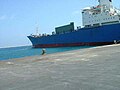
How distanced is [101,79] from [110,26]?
38465 millimetres

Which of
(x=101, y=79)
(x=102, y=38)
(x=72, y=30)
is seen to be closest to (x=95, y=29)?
(x=102, y=38)

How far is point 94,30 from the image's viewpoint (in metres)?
47.7

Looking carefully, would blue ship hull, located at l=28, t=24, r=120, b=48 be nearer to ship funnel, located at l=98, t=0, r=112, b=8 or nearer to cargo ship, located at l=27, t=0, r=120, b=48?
cargo ship, located at l=27, t=0, r=120, b=48

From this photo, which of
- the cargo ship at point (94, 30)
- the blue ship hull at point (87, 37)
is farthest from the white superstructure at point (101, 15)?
the blue ship hull at point (87, 37)

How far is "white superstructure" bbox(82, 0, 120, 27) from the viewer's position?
4806 centimetres

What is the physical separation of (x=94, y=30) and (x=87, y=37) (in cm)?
286

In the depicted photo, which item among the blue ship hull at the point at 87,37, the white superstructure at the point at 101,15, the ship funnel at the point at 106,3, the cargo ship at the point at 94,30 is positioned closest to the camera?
the blue ship hull at the point at 87,37

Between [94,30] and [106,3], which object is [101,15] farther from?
[106,3]

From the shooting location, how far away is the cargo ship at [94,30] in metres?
44.9

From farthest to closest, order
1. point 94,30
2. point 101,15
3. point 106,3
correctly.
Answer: point 106,3 < point 101,15 < point 94,30

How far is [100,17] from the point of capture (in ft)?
164

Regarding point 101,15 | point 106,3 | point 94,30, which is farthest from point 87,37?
point 106,3

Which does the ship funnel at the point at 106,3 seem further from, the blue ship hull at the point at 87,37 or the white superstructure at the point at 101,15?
the blue ship hull at the point at 87,37

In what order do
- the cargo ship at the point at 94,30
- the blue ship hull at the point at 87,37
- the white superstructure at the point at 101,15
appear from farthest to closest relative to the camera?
the white superstructure at the point at 101,15 → the cargo ship at the point at 94,30 → the blue ship hull at the point at 87,37
